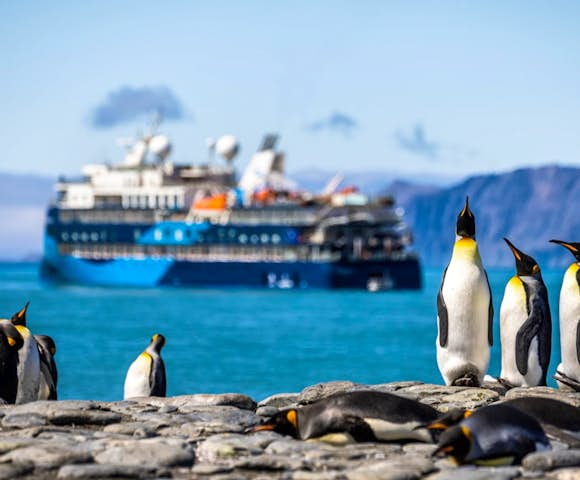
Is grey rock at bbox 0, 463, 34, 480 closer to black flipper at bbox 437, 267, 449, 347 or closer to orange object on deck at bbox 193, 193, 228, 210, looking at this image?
black flipper at bbox 437, 267, 449, 347

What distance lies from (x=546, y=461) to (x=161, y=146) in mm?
98715

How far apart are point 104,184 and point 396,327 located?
47.4 m

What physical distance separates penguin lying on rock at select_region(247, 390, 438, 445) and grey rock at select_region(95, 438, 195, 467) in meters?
0.79

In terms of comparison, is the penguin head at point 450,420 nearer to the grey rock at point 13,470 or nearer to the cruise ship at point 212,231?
the grey rock at point 13,470

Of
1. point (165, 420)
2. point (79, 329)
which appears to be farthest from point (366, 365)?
point (165, 420)

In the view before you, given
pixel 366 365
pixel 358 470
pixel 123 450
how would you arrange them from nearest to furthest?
pixel 358 470 < pixel 123 450 < pixel 366 365

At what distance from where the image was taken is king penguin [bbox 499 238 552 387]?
12.8 meters

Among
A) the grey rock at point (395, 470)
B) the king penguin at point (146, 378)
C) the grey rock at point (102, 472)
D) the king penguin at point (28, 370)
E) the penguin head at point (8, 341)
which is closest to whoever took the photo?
the grey rock at point (395, 470)

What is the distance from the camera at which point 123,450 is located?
9.35m

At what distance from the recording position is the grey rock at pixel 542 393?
458 inches

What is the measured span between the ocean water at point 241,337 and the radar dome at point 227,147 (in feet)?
44.1

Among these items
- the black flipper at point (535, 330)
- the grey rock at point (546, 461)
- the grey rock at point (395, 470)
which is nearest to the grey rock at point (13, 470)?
the grey rock at point (395, 470)

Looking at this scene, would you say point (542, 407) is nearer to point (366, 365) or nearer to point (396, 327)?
point (366, 365)

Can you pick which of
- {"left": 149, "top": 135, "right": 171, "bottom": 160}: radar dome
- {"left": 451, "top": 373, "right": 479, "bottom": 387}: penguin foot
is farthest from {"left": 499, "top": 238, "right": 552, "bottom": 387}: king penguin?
{"left": 149, "top": 135, "right": 171, "bottom": 160}: radar dome
